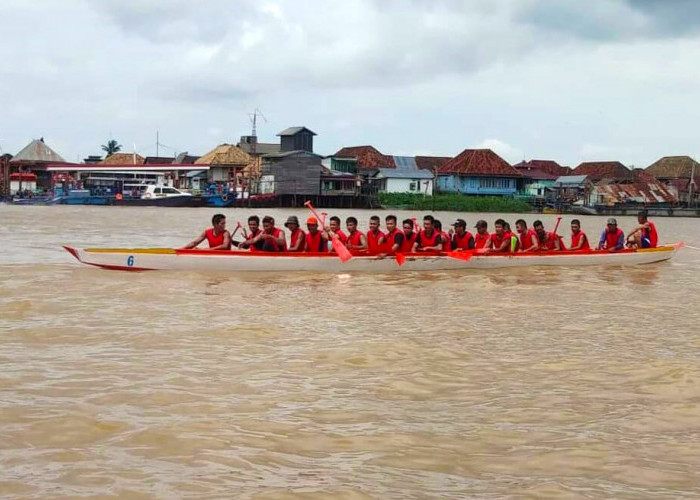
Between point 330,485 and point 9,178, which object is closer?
point 330,485

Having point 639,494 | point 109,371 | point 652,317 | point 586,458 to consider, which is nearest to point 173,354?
point 109,371

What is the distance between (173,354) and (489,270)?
8.74m

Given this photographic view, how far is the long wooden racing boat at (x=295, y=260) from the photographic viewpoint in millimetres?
12367

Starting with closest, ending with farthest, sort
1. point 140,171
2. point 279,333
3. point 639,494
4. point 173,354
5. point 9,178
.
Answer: point 639,494, point 173,354, point 279,333, point 140,171, point 9,178

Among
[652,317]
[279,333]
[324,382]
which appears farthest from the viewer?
[652,317]

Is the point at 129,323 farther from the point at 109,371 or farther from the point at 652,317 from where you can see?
the point at 652,317

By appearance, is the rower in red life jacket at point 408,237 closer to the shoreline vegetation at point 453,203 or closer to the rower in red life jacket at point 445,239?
the rower in red life jacket at point 445,239

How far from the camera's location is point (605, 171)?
65375 mm

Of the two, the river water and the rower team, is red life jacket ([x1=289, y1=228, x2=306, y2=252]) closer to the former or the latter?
the rower team

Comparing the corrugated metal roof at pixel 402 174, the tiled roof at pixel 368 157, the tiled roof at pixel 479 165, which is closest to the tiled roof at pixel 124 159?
the tiled roof at pixel 368 157

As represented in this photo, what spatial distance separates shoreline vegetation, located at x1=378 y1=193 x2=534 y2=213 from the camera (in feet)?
180

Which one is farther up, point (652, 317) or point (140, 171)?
point (140, 171)

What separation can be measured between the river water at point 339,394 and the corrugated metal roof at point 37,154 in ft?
193

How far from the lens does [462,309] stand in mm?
10430
